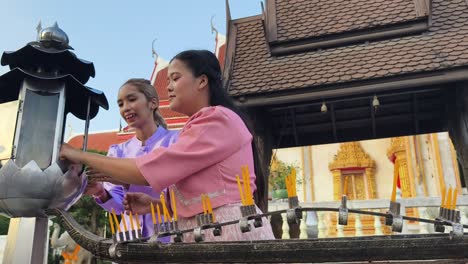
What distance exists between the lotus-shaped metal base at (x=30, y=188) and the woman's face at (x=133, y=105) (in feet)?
1.95

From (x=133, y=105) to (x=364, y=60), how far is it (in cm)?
291

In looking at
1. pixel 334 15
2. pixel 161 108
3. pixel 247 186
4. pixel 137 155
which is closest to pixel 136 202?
pixel 137 155

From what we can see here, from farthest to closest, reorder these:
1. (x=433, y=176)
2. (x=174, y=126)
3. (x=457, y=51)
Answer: (x=174, y=126) → (x=433, y=176) → (x=457, y=51)

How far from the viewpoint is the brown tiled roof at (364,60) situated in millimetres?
3475

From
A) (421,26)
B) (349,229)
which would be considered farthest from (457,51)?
(349,229)

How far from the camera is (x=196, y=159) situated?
93cm

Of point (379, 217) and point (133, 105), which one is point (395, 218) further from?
point (379, 217)

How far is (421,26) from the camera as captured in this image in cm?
384

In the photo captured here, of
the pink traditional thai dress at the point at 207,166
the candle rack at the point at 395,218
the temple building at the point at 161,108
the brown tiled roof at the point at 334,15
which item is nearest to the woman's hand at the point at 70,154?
the pink traditional thai dress at the point at 207,166

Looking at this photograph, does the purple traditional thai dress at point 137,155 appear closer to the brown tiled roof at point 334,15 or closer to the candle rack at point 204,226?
the candle rack at point 204,226

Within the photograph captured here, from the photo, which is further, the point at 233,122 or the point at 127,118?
the point at 127,118

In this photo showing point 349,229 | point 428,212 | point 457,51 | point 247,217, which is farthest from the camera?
point 349,229

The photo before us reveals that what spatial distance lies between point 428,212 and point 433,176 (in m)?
5.57

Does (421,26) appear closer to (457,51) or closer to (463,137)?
(457,51)
